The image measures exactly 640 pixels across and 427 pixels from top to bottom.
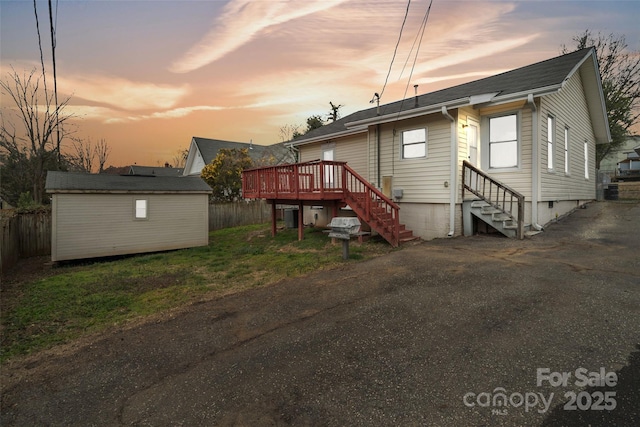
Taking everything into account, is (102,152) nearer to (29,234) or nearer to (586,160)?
(29,234)

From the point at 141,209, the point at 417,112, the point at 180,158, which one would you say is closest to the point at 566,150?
the point at 417,112

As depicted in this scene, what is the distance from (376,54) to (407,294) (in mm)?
9641

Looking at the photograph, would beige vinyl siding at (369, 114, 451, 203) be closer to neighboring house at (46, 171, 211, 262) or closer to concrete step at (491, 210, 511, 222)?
concrete step at (491, 210, 511, 222)

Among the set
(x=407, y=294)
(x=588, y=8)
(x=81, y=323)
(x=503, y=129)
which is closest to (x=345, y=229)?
(x=407, y=294)

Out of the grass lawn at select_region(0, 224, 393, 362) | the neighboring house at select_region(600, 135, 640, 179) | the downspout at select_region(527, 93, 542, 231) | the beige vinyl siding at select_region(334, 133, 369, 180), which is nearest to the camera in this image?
the grass lawn at select_region(0, 224, 393, 362)

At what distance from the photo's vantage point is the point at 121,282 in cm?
743

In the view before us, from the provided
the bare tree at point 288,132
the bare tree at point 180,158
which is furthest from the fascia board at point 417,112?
the bare tree at point 180,158

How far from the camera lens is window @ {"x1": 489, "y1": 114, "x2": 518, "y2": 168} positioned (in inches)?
379

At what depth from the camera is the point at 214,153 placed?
27.8 m

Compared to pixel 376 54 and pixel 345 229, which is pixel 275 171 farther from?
pixel 376 54

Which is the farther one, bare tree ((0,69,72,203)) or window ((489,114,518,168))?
bare tree ((0,69,72,203))

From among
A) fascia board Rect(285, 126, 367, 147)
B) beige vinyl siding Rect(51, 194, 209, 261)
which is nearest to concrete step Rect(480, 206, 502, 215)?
fascia board Rect(285, 126, 367, 147)

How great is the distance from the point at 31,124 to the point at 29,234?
1252 centimetres

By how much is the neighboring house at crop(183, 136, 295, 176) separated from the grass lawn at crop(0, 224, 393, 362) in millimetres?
16386
